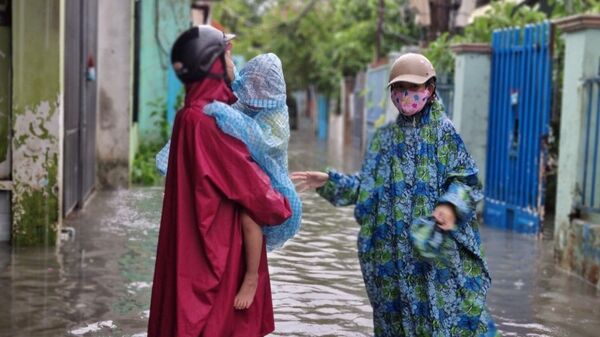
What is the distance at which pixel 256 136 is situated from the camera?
3.72 m

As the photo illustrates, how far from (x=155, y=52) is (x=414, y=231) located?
12.8 meters

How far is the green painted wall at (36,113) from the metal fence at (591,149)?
14.4ft

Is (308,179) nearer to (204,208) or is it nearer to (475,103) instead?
(204,208)

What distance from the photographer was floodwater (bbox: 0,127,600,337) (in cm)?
580

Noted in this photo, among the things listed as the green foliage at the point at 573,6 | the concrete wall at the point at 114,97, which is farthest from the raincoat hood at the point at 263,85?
the concrete wall at the point at 114,97

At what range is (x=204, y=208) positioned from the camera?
11.8 ft

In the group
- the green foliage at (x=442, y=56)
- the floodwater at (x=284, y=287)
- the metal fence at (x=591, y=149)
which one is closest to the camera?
the floodwater at (x=284, y=287)

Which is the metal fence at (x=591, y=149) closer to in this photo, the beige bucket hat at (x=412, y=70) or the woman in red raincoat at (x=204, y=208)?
the beige bucket hat at (x=412, y=70)

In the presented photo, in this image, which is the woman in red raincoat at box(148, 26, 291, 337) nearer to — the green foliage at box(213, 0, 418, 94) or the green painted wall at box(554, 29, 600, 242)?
the green painted wall at box(554, 29, 600, 242)

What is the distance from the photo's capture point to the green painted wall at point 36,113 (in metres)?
7.77

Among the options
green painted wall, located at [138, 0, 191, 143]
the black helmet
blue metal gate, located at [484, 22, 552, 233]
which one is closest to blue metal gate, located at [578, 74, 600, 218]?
blue metal gate, located at [484, 22, 552, 233]

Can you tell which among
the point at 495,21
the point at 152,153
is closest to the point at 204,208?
the point at 495,21

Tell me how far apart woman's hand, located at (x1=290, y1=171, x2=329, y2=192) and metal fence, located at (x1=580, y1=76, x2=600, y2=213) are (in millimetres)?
3959

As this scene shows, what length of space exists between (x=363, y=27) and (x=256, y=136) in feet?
74.5
